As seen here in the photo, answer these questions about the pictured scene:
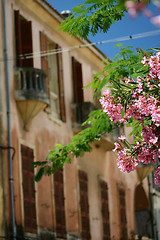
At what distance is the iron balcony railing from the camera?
18.8 metres

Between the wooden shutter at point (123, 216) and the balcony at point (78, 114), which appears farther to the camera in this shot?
the wooden shutter at point (123, 216)

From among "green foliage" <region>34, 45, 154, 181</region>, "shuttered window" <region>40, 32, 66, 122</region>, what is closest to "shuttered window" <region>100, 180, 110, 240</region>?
"shuttered window" <region>40, 32, 66, 122</region>

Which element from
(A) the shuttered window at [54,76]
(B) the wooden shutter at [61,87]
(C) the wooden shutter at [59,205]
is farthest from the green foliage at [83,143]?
(B) the wooden shutter at [61,87]

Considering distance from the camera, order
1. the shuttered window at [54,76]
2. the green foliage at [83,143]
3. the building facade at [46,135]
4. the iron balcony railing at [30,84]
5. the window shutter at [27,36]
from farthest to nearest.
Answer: the shuttered window at [54,76], the window shutter at [27,36], the iron balcony railing at [30,84], the building facade at [46,135], the green foliage at [83,143]

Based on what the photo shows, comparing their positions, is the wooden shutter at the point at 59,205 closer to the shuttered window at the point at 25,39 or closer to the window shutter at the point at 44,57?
the window shutter at the point at 44,57

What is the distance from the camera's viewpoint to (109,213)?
2608 cm

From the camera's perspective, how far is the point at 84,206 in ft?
76.6

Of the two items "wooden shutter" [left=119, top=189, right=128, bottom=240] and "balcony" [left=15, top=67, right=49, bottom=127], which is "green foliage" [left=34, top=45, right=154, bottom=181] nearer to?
"balcony" [left=15, top=67, right=49, bottom=127]

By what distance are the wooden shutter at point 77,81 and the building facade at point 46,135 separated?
0.03 meters

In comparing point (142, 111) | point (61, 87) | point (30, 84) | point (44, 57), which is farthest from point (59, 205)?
point (142, 111)

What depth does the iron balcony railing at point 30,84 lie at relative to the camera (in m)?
18.8

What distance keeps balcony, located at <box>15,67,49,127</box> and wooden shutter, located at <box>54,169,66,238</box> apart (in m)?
2.85

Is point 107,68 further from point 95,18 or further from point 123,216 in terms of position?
point 123,216

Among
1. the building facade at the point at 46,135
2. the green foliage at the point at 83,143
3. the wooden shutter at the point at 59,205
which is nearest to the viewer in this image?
the green foliage at the point at 83,143
